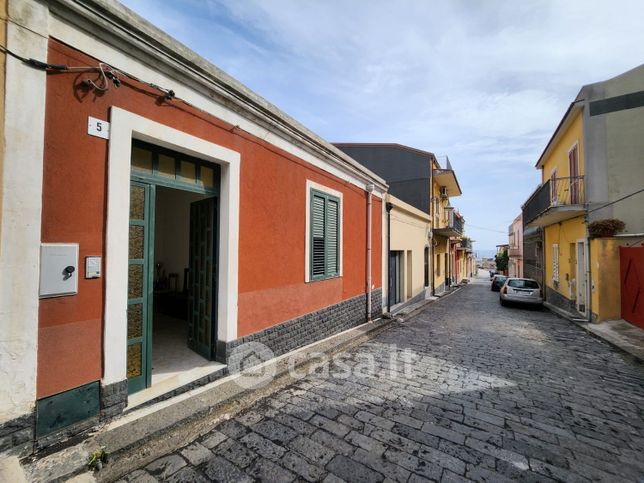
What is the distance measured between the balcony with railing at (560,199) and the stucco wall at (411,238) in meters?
4.59

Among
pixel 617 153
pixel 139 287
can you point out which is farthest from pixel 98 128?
pixel 617 153

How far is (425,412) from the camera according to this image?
134 inches

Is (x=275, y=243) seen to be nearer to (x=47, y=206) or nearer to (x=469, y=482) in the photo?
(x=47, y=206)

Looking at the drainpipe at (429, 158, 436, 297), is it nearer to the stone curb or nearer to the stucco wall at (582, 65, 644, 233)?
the stone curb

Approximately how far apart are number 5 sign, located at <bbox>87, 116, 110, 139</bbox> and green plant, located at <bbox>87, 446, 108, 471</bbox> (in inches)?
110

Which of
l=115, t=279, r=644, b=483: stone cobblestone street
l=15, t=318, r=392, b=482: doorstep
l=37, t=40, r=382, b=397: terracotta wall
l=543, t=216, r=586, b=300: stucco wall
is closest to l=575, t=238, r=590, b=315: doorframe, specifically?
l=543, t=216, r=586, b=300: stucco wall

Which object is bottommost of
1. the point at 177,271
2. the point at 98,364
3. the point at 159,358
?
the point at 159,358

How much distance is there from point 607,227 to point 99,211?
37.8 feet

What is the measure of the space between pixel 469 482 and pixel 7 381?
3.72 metres

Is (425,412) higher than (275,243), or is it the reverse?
(275,243)

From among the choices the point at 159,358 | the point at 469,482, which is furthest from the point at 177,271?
the point at 469,482

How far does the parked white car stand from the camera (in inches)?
462

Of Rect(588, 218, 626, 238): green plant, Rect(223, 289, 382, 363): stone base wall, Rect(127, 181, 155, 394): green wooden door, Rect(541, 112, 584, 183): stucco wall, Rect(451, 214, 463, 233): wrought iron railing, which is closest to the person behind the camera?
Rect(127, 181, 155, 394): green wooden door

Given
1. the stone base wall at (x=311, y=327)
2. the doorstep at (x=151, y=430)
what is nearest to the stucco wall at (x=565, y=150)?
the stone base wall at (x=311, y=327)
